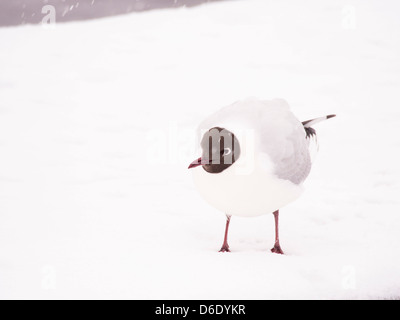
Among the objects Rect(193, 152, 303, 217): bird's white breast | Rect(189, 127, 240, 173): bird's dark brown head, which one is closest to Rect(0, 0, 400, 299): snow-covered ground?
Rect(193, 152, 303, 217): bird's white breast

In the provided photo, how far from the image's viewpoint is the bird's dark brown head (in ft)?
5.29

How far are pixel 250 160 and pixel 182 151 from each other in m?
1.39

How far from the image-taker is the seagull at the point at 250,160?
1629 mm

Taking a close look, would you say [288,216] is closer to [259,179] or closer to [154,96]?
[259,179]

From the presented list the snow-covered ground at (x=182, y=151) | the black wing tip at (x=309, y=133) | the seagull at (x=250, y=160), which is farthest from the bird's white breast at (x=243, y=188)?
the black wing tip at (x=309, y=133)

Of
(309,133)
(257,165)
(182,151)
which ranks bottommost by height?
(182,151)

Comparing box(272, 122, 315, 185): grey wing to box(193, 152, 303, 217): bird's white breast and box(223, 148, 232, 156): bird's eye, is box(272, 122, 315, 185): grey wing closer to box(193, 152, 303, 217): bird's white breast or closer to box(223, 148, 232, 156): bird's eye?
box(193, 152, 303, 217): bird's white breast

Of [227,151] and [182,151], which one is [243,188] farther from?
[182,151]

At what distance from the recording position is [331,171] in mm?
2744

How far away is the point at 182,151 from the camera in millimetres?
3018

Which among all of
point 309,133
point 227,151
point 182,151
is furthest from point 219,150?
point 182,151

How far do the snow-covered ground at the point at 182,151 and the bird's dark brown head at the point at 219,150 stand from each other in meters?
0.39

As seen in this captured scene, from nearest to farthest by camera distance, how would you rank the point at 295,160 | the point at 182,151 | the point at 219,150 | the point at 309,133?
the point at 219,150, the point at 295,160, the point at 309,133, the point at 182,151
